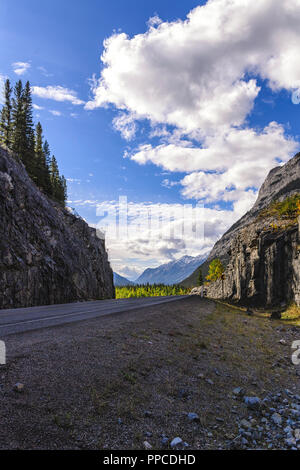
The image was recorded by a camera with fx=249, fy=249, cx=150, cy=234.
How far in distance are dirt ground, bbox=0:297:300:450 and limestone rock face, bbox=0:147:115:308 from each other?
14.0 metres

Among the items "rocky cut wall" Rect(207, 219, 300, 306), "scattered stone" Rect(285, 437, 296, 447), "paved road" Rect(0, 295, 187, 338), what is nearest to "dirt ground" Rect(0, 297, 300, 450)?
"scattered stone" Rect(285, 437, 296, 447)

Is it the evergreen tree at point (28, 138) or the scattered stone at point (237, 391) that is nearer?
the scattered stone at point (237, 391)

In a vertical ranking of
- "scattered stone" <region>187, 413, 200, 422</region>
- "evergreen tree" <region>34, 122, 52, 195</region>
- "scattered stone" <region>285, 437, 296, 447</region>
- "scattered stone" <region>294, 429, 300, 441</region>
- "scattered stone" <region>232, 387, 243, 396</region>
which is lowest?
"scattered stone" <region>232, 387, 243, 396</region>

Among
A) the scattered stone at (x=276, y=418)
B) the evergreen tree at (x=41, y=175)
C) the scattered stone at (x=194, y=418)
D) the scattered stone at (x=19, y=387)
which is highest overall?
the evergreen tree at (x=41, y=175)

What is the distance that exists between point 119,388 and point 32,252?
21.5 metres

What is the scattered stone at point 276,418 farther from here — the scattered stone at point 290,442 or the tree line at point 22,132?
the tree line at point 22,132

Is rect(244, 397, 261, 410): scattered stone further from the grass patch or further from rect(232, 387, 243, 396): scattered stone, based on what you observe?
the grass patch

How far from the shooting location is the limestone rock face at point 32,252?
20516 mm

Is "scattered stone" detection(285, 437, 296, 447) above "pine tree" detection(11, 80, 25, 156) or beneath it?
beneath

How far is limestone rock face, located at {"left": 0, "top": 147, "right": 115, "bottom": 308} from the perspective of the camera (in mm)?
20516

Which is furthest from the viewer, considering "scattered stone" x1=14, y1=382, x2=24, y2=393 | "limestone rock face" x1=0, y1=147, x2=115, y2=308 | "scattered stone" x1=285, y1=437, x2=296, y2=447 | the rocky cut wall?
the rocky cut wall

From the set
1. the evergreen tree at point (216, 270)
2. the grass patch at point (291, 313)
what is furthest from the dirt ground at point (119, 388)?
the evergreen tree at point (216, 270)

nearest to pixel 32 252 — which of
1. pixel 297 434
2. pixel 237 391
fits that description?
pixel 237 391

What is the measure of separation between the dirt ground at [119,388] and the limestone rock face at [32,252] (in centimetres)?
1400
